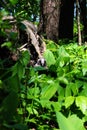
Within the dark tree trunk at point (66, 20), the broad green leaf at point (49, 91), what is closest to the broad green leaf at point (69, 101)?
the broad green leaf at point (49, 91)

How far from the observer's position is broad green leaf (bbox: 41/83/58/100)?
285 centimetres

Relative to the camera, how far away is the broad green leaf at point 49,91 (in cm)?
285

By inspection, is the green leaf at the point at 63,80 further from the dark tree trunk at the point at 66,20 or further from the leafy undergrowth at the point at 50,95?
the dark tree trunk at the point at 66,20

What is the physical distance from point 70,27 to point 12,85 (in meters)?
6.89

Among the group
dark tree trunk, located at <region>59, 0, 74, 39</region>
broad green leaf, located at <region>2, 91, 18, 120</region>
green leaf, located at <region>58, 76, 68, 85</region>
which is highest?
broad green leaf, located at <region>2, 91, 18, 120</region>

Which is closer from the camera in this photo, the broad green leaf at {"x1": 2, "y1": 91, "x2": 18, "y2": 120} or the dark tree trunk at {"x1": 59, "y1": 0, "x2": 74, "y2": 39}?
the broad green leaf at {"x1": 2, "y1": 91, "x2": 18, "y2": 120}

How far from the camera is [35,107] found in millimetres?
2828

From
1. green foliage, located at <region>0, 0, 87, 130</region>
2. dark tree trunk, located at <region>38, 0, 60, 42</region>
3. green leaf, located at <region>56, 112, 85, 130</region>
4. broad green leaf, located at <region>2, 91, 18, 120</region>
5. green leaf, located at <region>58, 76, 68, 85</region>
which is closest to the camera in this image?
broad green leaf, located at <region>2, 91, 18, 120</region>

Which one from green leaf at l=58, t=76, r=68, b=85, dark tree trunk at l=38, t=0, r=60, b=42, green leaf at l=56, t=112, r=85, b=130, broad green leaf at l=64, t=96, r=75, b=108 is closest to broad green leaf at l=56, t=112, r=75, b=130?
green leaf at l=56, t=112, r=85, b=130

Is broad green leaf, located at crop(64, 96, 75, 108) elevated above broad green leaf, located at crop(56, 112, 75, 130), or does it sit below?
below

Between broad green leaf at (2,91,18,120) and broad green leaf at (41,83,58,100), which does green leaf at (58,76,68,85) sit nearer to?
broad green leaf at (41,83,58,100)

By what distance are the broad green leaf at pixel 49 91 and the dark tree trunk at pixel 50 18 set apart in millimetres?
2985

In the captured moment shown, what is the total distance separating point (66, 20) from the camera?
881cm

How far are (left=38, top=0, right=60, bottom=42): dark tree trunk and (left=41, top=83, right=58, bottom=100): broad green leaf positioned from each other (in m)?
2.98
